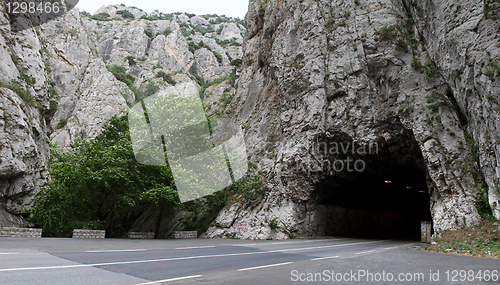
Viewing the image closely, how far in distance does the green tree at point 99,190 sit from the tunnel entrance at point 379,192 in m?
12.2

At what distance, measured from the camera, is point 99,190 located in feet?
60.4

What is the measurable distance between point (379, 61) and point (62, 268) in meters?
21.3

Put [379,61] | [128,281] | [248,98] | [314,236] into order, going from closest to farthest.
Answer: [128,281]
[379,61]
[314,236]
[248,98]

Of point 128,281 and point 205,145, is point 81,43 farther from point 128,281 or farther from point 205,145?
point 128,281

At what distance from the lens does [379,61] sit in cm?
2069

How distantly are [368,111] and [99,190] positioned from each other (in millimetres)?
18649

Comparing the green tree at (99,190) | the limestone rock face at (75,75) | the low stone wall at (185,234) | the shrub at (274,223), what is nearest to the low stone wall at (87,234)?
the green tree at (99,190)

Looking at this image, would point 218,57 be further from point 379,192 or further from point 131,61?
point 379,192

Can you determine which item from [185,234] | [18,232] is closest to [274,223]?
[185,234]

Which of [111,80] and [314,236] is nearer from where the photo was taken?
[314,236]

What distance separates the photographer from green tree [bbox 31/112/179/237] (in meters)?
17.7

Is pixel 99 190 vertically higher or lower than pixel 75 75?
lower

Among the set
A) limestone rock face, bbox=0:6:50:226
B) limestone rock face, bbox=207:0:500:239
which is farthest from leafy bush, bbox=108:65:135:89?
limestone rock face, bbox=207:0:500:239

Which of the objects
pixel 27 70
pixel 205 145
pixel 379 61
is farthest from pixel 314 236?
pixel 27 70
